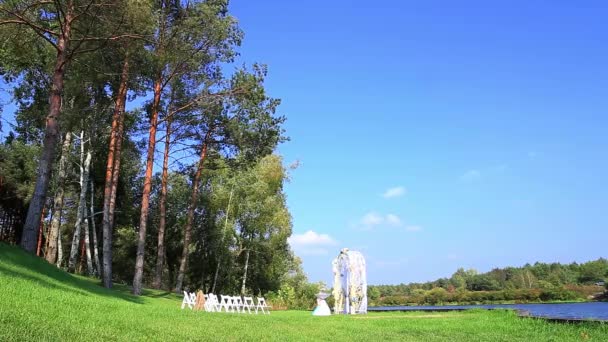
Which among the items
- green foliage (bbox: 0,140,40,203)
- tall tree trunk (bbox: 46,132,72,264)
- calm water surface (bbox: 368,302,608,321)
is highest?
green foliage (bbox: 0,140,40,203)

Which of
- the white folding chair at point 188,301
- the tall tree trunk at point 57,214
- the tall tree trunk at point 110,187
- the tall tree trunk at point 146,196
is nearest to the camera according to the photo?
the white folding chair at point 188,301

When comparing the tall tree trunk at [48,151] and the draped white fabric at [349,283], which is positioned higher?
the tall tree trunk at [48,151]

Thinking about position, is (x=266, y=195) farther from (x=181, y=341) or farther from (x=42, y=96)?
(x=181, y=341)

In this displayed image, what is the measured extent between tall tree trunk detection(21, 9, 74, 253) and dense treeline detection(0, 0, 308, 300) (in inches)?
1.6

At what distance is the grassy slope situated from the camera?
263 inches

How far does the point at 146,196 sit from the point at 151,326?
14689 millimetres

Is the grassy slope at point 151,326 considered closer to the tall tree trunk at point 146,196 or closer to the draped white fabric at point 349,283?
the draped white fabric at point 349,283

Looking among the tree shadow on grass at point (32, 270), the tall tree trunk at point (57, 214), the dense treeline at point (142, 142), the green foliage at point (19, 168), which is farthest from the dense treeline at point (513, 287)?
the tree shadow on grass at point (32, 270)

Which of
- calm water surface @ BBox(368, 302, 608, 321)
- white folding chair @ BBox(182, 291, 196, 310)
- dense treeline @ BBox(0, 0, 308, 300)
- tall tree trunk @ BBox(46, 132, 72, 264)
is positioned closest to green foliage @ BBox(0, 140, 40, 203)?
dense treeline @ BBox(0, 0, 308, 300)

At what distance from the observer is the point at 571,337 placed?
380 inches

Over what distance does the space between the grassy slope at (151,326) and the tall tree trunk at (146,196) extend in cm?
781

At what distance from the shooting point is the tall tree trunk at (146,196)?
21.6 meters

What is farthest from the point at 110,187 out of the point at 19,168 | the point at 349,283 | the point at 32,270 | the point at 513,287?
the point at 513,287

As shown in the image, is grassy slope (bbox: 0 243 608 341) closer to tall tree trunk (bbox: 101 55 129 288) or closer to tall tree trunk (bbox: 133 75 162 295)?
tall tree trunk (bbox: 101 55 129 288)
